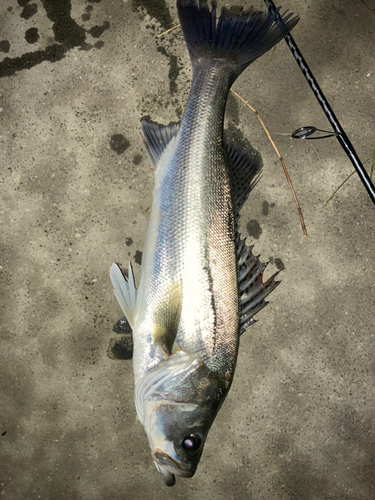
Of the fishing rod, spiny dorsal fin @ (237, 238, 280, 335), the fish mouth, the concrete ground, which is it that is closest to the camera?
the fish mouth

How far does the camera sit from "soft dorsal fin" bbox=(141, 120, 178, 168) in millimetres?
2404

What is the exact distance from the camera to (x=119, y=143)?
278 centimetres

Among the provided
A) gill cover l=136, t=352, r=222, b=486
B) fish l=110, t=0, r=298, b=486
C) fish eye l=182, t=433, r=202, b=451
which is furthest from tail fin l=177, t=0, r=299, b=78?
fish eye l=182, t=433, r=202, b=451

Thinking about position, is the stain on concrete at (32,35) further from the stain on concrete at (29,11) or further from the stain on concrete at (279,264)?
the stain on concrete at (279,264)

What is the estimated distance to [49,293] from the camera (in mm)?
2748

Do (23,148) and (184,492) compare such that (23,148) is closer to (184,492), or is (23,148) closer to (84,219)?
(84,219)

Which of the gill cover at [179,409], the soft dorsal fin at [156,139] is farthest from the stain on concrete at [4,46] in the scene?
the gill cover at [179,409]

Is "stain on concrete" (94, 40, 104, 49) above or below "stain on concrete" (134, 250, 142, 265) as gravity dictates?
above

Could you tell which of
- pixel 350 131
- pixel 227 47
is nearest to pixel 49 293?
pixel 227 47

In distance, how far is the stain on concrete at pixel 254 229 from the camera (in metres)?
2.81

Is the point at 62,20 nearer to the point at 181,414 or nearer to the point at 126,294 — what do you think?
the point at 126,294

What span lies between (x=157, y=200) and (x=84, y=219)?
33.3 inches

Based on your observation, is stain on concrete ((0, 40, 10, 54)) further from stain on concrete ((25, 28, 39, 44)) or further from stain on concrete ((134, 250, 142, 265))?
stain on concrete ((134, 250, 142, 265))

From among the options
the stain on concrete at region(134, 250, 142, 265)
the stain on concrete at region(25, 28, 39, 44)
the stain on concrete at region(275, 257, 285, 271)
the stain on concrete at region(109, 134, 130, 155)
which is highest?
the stain on concrete at region(25, 28, 39, 44)
